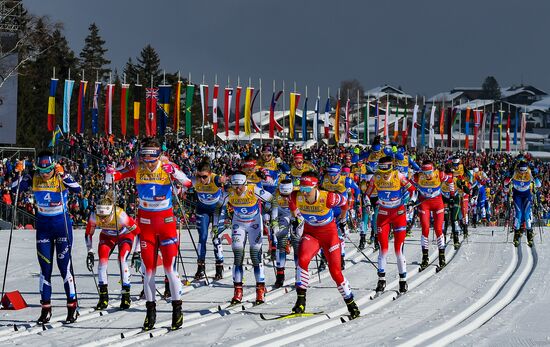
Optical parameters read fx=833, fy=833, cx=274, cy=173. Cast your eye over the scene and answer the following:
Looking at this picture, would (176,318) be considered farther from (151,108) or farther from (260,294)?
(151,108)

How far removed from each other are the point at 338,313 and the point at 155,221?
3.10 m

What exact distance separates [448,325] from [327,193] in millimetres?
2524

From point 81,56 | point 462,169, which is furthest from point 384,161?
point 81,56

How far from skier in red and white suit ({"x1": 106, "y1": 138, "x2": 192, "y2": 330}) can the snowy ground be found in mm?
488

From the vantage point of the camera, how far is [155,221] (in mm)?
11258

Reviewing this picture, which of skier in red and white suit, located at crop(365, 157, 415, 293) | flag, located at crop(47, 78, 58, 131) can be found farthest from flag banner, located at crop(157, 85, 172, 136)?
skier in red and white suit, located at crop(365, 157, 415, 293)

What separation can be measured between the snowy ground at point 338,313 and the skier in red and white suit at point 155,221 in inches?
19.2

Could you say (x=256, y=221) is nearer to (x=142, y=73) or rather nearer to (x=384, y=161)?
(x=384, y=161)

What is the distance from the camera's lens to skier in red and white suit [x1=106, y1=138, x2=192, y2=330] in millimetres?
11227

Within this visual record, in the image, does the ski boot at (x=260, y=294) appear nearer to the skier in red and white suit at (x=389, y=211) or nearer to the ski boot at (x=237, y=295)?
the ski boot at (x=237, y=295)

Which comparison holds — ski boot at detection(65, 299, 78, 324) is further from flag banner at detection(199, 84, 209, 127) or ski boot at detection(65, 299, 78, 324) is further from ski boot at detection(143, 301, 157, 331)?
flag banner at detection(199, 84, 209, 127)

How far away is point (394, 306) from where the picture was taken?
13180 mm

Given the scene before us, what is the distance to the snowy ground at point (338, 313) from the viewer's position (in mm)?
10578

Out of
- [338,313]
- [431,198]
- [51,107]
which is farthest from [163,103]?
[338,313]
